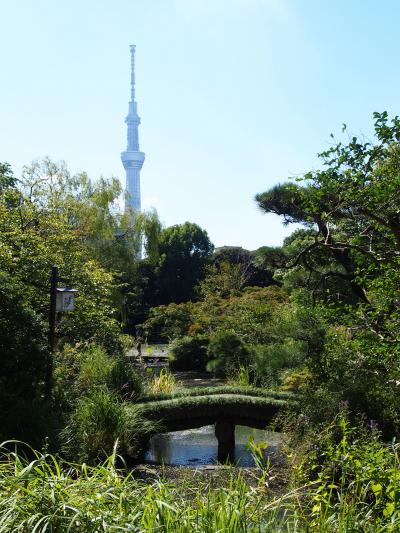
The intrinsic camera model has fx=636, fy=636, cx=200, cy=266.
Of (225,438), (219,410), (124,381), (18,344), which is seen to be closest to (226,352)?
(225,438)

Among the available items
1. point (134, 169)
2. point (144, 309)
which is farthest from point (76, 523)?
point (134, 169)

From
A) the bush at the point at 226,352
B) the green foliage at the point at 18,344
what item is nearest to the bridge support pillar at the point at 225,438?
the green foliage at the point at 18,344

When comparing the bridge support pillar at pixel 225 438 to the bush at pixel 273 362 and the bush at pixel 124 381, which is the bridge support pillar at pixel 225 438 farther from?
the bush at pixel 273 362

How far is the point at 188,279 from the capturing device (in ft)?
109

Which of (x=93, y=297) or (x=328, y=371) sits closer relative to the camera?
(x=328, y=371)

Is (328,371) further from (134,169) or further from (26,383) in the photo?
(134,169)

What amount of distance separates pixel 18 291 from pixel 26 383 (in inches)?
42.4

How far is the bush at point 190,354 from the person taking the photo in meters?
19.2

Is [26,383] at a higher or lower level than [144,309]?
lower

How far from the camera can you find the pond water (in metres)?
8.91

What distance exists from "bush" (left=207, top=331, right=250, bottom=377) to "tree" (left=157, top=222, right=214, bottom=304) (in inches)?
612

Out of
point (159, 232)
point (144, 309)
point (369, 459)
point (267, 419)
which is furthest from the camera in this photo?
point (144, 309)

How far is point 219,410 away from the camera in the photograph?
8.84 metres

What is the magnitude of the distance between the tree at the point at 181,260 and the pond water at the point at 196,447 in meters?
21.5
